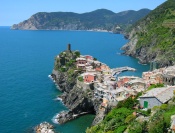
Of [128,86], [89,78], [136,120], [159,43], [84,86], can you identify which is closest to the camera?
[136,120]

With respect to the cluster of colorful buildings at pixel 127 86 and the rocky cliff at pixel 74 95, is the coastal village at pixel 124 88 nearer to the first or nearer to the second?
the cluster of colorful buildings at pixel 127 86

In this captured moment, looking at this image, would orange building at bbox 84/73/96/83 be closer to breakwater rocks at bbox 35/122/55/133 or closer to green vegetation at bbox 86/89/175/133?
breakwater rocks at bbox 35/122/55/133

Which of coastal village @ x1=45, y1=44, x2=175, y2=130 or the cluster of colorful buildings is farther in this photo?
the cluster of colorful buildings

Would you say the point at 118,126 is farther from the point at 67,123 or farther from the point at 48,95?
the point at 48,95

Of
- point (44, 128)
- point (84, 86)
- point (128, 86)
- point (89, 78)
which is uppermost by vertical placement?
point (89, 78)

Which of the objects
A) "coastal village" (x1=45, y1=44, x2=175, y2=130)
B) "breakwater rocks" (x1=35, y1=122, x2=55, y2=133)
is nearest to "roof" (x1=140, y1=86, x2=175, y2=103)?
"coastal village" (x1=45, y1=44, x2=175, y2=130)

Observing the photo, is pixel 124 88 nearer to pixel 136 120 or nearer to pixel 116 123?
pixel 116 123

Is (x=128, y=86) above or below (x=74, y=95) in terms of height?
above

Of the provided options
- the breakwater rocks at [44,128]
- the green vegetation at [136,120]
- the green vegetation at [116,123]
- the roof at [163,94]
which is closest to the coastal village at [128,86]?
the roof at [163,94]

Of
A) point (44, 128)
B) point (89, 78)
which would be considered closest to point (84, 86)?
point (89, 78)
